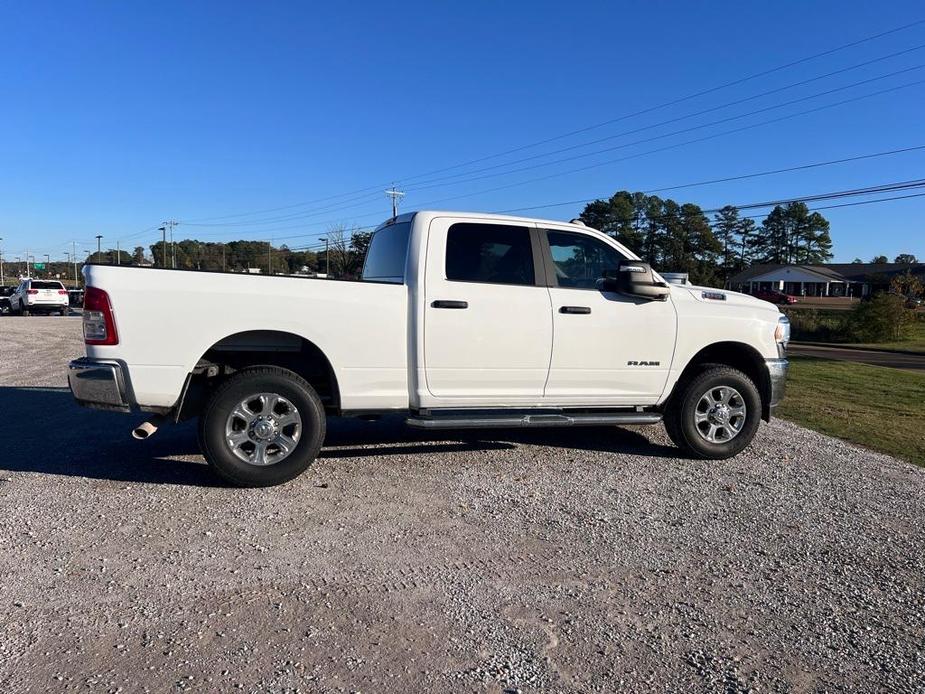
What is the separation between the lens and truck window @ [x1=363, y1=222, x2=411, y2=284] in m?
5.86

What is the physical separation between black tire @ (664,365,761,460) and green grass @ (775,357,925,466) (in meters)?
1.73

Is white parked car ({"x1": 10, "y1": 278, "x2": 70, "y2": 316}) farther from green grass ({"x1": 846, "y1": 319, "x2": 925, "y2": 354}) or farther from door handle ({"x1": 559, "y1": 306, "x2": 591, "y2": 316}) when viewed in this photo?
green grass ({"x1": 846, "y1": 319, "x2": 925, "y2": 354})

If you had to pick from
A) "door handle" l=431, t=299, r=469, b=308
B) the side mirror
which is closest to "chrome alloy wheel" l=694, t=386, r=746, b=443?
the side mirror

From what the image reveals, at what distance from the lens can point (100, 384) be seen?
4.89m

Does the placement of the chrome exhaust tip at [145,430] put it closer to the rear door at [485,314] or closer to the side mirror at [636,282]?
the rear door at [485,314]

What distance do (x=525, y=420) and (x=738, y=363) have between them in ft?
7.88

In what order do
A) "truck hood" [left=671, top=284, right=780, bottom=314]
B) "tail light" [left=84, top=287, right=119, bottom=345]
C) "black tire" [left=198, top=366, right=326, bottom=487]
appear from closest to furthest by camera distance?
"tail light" [left=84, top=287, right=119, bottom=345], "black tire" [left=198, top=366, right=326, bottom=487], "truck hood" [left=671, top=284, right=780, bottom=314]

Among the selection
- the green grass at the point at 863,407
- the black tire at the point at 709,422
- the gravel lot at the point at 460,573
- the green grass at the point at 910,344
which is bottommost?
the green grass at the point at 910,344

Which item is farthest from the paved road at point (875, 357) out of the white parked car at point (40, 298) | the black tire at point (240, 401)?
the white parked car at point (40, 298)

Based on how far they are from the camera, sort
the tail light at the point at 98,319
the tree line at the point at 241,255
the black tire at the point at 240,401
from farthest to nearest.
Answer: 1. the tree line at the point at 241,255
2. the black tire at the point at 240,401
3. the tail light at the point at 98,319

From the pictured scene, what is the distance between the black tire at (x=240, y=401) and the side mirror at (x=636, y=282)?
8.59 ft

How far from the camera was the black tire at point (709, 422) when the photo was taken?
6.16 metres

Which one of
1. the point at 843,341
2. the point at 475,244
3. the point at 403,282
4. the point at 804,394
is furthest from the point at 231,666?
the point at 843,341

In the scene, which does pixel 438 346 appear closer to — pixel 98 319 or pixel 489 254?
pixel 489 254
